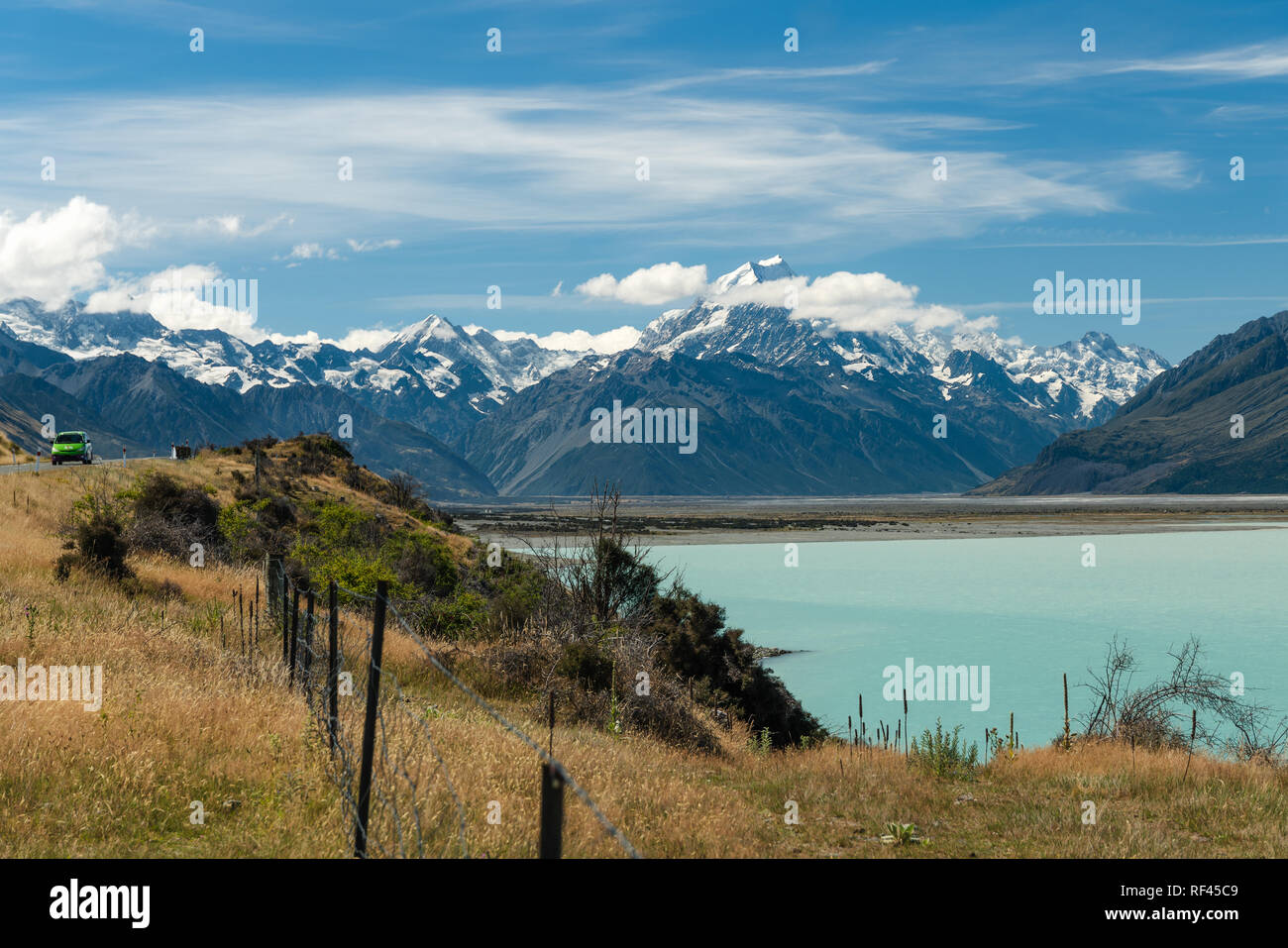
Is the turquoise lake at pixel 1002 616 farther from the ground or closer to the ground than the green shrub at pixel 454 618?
closer to the ground

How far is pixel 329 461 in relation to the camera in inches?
2938

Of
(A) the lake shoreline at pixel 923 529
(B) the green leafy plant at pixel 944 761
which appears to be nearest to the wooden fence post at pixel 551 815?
(B) the green leafy plant at pixel 944 761

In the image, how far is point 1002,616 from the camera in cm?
6762

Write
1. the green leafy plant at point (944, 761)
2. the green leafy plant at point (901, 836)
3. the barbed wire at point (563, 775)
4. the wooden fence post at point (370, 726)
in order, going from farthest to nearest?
the green leafy plant at point (944, 761), the green leafy plant at point (901, 836), the wooden fence post at point (370, 726), the barbed wire at point (563, 775)

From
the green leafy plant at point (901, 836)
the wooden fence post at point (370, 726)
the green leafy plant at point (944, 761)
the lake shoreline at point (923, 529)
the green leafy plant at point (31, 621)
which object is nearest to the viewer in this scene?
the wooden fence post at point (370, 726)

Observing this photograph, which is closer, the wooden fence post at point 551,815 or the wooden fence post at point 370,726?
the wooden fence post at point 551,815

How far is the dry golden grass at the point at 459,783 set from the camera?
8172 millimetres

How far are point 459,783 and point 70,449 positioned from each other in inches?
2181

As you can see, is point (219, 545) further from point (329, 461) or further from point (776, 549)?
point (776, 549)

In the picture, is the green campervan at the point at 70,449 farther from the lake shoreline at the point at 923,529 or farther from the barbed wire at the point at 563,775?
the lake shoreline at the point at 923,529

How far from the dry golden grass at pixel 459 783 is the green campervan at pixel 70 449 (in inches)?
1596

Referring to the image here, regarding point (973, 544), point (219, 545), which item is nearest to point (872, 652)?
point (219, 545)
